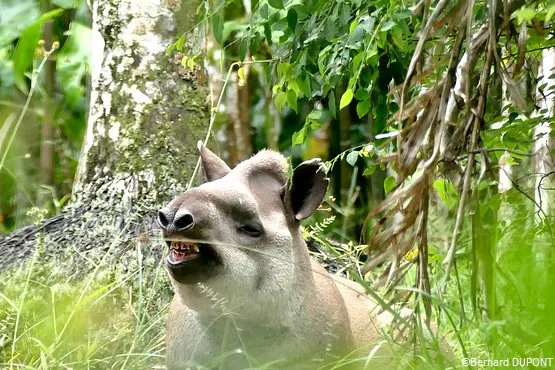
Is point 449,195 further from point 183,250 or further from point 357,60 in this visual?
point 183,250

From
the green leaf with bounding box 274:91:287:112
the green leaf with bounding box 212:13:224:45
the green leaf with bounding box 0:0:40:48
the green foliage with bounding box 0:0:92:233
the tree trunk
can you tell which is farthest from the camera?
the green leaf with bounding box 0:0:40:48

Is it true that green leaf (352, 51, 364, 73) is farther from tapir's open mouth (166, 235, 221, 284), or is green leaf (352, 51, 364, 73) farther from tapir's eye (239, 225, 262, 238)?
tapir's open mouth (166, 235, 221, 284)

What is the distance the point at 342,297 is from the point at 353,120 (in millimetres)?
6463

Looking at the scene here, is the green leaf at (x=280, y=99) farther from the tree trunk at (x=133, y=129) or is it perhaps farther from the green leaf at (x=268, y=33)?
the tree trunk at (x=133, y=129)

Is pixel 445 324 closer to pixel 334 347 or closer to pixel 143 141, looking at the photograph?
pixel 334 347

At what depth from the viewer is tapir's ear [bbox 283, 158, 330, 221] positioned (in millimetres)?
4633

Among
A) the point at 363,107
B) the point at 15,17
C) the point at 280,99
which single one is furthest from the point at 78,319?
the point at 15,17

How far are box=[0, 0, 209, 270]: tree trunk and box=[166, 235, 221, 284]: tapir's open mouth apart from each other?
148cm

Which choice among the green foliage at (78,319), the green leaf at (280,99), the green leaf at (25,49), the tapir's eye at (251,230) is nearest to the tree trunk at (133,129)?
the green foliage at (78,319)

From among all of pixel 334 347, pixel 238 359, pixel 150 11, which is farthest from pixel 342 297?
pixel 150 11

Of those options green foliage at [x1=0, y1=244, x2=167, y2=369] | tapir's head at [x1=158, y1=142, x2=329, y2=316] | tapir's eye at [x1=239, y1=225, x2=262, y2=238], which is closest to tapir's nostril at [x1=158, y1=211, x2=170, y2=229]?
tapir's head at [x1=158, y1=142, x2=329, y2=316]

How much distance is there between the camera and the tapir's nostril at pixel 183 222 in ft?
12.9

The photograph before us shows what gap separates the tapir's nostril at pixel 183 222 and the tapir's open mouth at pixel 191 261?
0.06 meters

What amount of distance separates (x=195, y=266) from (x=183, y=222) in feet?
0.71
